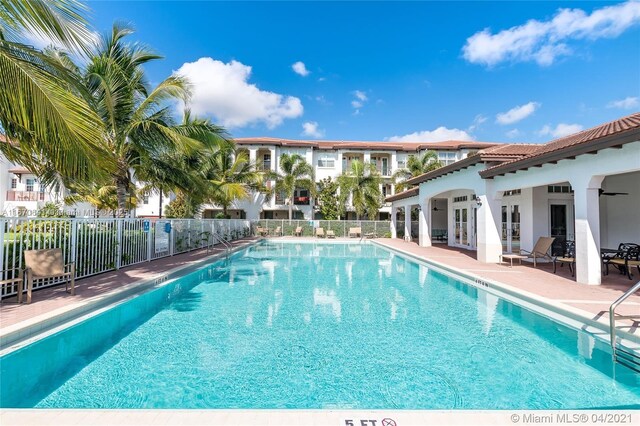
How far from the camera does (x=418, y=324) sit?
6176 mm

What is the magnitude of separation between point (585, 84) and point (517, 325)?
14.6 m

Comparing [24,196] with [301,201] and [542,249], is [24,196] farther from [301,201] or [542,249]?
[542,249]

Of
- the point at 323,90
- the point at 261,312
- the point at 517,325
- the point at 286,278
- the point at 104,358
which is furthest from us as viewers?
the point at 323,90

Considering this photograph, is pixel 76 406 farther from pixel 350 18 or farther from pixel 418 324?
pixel 350 18

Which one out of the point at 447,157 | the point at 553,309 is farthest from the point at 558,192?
the point at 447,157

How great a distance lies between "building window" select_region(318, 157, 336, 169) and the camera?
3641 cm

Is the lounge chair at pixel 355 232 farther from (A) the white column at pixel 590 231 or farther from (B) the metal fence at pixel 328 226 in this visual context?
(A) the white column at pixel 590 231

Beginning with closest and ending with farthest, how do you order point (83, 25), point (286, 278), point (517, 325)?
point (83, 25) < point (517, 325) < point (286, 278)

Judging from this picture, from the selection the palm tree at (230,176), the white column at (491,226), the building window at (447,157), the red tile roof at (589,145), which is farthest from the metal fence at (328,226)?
the red tile roof at (589,145)

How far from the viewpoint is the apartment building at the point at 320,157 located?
114ft

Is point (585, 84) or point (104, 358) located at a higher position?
point (585, 84)

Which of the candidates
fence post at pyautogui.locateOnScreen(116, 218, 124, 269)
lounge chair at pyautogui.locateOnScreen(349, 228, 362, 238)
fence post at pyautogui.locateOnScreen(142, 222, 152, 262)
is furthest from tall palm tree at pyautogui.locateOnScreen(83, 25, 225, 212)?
lounge chair at pyautogui.locateOnScreen(349, 228, 362, 238)

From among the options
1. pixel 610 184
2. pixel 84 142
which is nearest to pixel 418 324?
pixel 84 142

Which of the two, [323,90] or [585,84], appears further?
[323,90]
